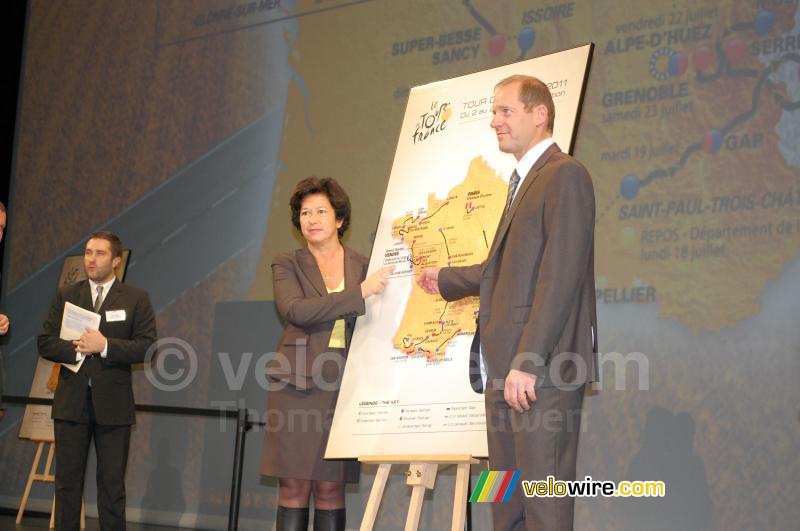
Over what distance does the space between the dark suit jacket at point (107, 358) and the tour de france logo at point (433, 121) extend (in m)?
1.89

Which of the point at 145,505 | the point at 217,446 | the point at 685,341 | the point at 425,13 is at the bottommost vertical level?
the point at 145,505

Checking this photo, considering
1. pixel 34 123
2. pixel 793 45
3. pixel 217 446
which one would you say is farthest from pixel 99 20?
pixel 793 45

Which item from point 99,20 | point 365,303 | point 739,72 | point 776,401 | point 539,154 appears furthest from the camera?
point 99,20

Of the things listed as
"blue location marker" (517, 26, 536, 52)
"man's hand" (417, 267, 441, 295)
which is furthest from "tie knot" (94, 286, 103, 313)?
"blue location marker" (517, 26, 536, 52)

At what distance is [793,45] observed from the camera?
3936mm

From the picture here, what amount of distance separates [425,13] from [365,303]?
252 cm

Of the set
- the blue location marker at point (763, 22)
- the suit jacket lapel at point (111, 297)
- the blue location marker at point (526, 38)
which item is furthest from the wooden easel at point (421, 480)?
the blue location marker at point (526, 38)

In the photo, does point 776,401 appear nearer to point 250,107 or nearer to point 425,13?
point 425,13

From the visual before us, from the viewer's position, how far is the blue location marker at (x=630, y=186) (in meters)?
4.28

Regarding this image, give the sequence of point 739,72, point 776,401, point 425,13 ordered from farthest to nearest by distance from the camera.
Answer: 1. point 425,13
2. point 739,72
3. point 776,401

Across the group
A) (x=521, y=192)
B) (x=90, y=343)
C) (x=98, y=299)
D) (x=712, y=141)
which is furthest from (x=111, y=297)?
(x=712, y=141)

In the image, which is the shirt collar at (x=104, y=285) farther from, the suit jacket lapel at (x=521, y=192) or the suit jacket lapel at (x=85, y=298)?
the suit jacket lapel at (x=521, y=192)

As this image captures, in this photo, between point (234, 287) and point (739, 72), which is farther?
point (234, 287)

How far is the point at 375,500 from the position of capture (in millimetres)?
2965
